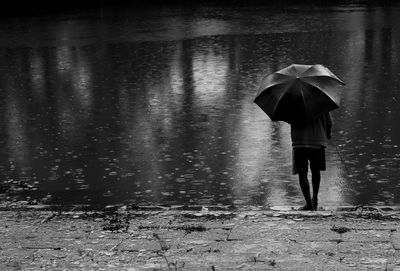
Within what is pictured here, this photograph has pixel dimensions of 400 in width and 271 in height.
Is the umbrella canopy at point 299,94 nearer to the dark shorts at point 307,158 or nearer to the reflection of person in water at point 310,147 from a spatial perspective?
the reflection of person in water at point 310,147

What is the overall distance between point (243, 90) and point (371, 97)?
99.7 inches

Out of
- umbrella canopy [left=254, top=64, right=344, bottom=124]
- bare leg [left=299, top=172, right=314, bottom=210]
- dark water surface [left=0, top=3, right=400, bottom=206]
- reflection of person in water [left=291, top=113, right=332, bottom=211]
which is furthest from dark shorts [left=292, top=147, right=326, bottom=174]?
dark water surface [left=0, top=3, right=400, bottom=206]

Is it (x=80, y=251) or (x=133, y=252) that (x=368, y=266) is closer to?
(x=133, y=252)

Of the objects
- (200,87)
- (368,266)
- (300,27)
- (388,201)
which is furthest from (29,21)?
(368,266)

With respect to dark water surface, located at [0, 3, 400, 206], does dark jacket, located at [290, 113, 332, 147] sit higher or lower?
higher

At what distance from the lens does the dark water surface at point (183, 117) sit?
10.4 m

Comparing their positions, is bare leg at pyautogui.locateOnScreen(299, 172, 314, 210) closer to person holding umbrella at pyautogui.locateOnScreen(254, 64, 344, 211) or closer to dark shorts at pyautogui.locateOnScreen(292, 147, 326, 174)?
person holding umbrella at pyautogui.locateOnScreen(254, 64, 344, 211)

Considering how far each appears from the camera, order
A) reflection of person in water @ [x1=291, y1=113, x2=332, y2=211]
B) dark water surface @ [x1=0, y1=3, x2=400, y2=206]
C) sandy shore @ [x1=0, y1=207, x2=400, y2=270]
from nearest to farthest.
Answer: sandy shore @ [x1=0, y1=207, x2=400, y2=270] → reflection of person in water @ [x1=291, y1=113, x2=332, y2=211] → dark water surface @ [x1=0, y1=3, x2=400, y2=206]

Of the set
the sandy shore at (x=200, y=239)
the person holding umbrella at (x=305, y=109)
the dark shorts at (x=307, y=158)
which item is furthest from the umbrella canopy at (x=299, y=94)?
the sandy shore at (x=200, y=239)

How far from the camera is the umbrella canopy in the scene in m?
9.02

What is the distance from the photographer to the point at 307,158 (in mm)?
9289

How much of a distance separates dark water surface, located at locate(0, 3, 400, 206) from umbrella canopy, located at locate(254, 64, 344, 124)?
109cm

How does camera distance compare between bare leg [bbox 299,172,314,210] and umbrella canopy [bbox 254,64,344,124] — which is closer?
bare leg [bbox 299,172,314,210]

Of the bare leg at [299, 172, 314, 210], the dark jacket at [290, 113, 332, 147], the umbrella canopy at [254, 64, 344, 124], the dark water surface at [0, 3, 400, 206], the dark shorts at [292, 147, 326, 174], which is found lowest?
the dark water surface at [0, 3, 400, 206]
